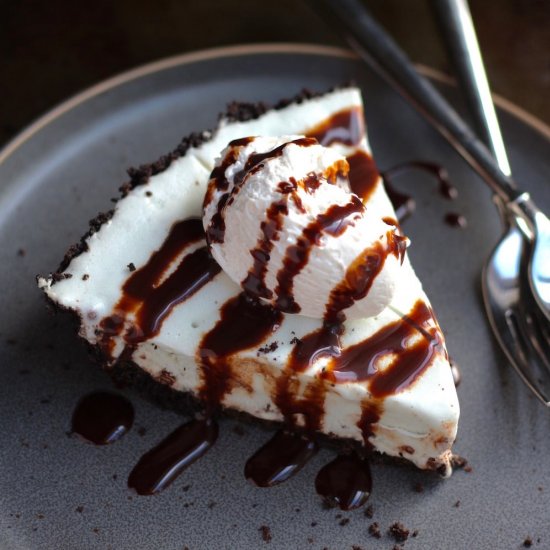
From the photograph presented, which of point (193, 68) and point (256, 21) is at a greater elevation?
point (256, 21)

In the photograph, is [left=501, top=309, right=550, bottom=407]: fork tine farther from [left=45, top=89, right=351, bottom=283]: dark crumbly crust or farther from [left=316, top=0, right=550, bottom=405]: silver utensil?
[left=45, top=89, right=351, bottom=283]: dark crumbly crust

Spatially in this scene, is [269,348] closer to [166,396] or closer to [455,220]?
[166,396]

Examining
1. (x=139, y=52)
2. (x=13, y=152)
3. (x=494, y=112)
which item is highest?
(x=139, y=52)

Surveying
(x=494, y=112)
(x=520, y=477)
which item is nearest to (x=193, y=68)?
(x=494, y=112)

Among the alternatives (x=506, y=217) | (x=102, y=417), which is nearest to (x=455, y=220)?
(x=506, y=217)

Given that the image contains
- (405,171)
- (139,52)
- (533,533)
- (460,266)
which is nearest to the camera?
(533,533)

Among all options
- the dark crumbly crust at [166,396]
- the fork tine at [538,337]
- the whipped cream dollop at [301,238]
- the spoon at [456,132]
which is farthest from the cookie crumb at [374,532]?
the spoon at [456,132]

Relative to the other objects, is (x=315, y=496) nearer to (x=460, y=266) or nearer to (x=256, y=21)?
(x=460, y=266)
